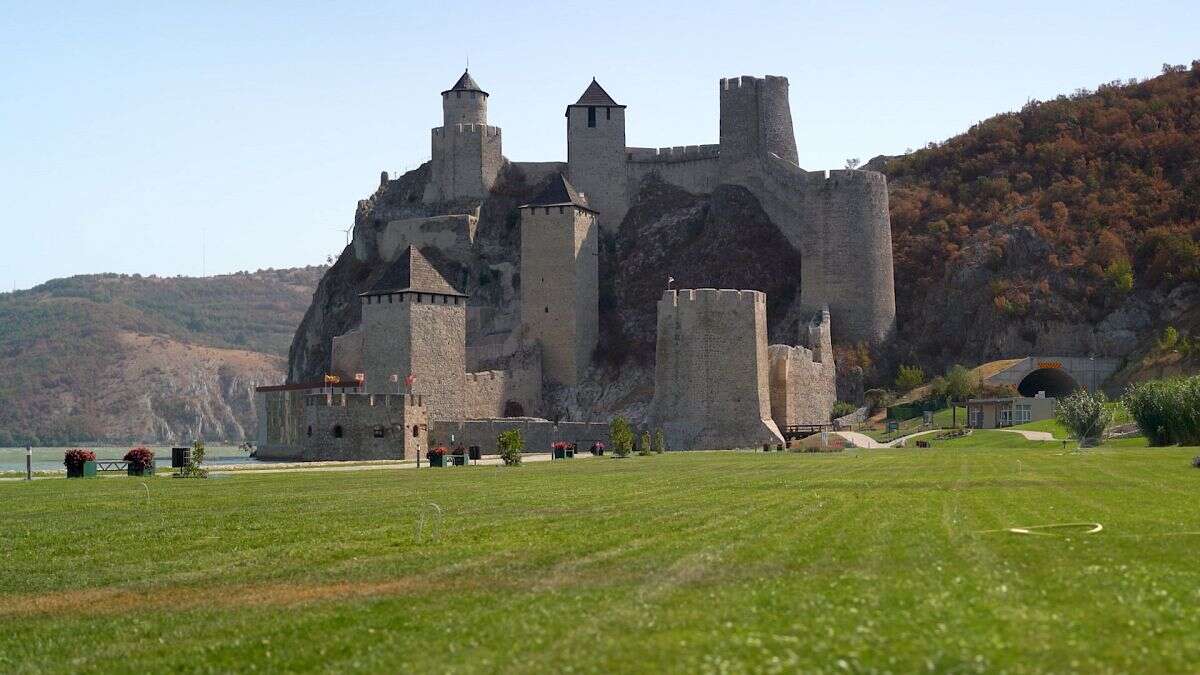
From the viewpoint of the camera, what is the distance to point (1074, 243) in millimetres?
73875

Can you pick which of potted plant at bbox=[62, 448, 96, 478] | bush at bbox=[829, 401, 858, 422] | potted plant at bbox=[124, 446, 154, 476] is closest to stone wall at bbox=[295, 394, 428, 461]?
potted plant at bbox=[124, 446, 154, 476]

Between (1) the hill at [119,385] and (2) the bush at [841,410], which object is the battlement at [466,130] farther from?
(1) the hill at [119,385]

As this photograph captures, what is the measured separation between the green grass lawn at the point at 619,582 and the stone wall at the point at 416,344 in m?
38.5

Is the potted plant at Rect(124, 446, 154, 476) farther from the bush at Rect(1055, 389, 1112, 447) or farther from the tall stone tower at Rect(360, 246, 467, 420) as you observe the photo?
the tall stone tower at Rect(360, 246, 467, 420)

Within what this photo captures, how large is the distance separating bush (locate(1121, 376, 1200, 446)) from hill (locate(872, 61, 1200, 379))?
2316 cm

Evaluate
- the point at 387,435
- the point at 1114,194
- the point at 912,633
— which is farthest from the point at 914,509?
the point at 1114,194

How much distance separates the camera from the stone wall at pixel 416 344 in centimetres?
6297

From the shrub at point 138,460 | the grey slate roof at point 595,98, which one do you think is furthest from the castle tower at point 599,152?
the shrub at point 138,460

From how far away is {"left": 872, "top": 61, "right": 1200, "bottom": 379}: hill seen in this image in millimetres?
70000

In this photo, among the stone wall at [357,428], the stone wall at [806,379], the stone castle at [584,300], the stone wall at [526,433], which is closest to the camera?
the stone wall at [357,428]

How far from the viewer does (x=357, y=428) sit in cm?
5381

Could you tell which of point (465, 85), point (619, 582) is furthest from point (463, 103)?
point (619, 582)

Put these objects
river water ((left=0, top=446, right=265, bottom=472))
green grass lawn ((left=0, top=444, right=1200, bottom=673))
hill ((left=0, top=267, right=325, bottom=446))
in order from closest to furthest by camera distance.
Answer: green grass lawn ((left=0, top=444, right=1200, bottom=673)) → river water ((left=0, top=446, right=265, bottom=472)) → hill ((left=0, top=267, right=325, bottom=446))

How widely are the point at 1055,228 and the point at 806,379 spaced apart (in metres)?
17.4
